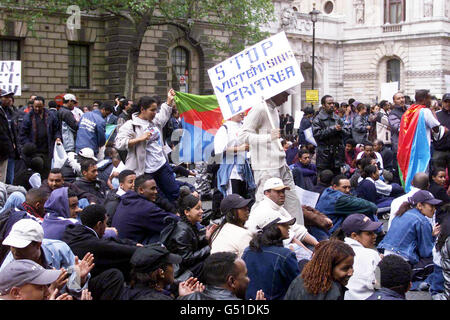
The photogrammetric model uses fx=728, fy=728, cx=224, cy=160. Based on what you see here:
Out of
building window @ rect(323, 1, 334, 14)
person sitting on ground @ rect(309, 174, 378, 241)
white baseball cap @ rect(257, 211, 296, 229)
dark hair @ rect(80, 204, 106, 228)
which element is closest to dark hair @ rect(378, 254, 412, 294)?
white baseball cap @ rect(257, 211, 296, 229)

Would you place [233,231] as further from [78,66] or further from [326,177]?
[78,66]

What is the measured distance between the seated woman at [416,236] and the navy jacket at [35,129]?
7657 millimetres

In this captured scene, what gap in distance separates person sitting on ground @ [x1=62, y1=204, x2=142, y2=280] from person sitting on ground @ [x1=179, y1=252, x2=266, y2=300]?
146 centimetres

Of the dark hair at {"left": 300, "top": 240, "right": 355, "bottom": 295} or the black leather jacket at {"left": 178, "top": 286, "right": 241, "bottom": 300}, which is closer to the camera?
the black leather jacket at {"left": 178, "top": 286, "right": 241, "bottom": 300}

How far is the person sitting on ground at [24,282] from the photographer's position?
4633mm

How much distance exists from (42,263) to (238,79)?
4476mm

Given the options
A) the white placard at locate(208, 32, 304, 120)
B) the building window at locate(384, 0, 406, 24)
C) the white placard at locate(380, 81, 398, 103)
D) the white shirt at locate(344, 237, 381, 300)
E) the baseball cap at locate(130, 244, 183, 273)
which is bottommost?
the white shirt at locate(344, 237, 381, 300)

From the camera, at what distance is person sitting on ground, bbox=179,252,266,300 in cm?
463

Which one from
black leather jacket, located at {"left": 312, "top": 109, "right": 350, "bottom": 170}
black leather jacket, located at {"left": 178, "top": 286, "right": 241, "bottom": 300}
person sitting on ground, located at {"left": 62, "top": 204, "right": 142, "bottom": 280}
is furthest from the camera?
black leather jacket, located at {"left": 312, "top": 109, "right": 350, "bottom": 170}

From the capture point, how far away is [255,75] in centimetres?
915

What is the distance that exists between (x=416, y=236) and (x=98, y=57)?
24.6 m

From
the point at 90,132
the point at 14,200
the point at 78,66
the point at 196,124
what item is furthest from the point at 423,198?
the point at 78,66

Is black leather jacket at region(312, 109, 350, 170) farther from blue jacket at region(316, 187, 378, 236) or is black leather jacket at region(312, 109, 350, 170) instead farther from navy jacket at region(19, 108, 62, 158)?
navy jacket at region(19, 108, 62, 158)

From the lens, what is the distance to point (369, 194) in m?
11.3
